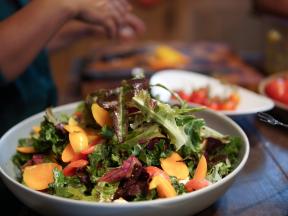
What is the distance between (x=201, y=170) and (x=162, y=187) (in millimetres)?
122

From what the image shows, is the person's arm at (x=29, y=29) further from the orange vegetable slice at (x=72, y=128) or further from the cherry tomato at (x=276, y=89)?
the cherry tomato at (x=276, y=89)

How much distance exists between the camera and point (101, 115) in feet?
3.07

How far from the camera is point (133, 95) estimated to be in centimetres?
89

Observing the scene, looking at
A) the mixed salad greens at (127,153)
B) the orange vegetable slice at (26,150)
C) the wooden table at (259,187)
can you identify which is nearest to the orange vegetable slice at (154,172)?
the mixed salad greens at (127,153)

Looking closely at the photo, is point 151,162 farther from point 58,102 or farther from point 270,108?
point 58,102

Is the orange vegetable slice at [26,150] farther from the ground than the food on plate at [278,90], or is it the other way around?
the orange vegetable slice at [26,150]

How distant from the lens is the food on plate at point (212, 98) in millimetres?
1251

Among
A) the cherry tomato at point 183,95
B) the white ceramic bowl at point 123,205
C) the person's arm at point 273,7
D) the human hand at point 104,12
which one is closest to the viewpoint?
the white ceramic bowl at point 123,205

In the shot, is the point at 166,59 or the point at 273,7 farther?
the point at 166,59

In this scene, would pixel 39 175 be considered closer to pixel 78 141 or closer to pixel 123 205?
pixel 78 141

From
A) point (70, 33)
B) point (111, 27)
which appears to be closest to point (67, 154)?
point (111, 27)

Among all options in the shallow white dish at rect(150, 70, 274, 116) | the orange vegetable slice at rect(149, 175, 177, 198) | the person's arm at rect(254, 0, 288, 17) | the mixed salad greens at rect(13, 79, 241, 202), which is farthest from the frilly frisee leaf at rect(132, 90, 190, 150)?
the person's arm at rect(254, 0, 288, 17)

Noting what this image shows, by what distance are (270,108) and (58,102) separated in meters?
0.80

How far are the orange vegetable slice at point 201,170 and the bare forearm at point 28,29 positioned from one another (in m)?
0.55
